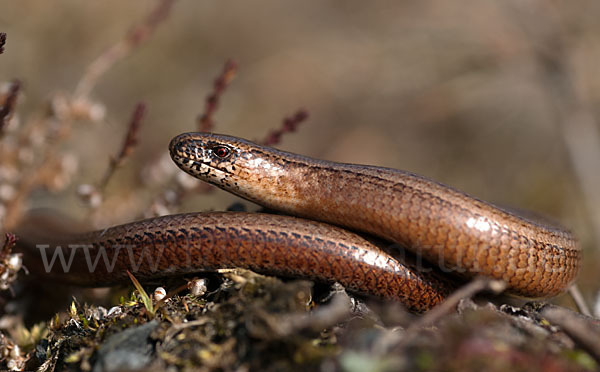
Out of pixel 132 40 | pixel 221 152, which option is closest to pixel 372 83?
pixel 132 40

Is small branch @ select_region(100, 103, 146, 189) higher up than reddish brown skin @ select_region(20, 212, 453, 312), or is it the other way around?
small branch @ select_region(100, 103, 146, 189)

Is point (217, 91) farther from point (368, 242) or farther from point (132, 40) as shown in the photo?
point (368, 242)

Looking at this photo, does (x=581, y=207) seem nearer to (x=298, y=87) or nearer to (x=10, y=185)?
(x=298, y=87)

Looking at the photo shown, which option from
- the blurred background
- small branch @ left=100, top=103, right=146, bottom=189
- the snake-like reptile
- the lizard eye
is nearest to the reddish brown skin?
the snake-like reptile

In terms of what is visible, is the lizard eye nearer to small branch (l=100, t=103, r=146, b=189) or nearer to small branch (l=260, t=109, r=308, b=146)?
small branch (l=100, t=103, r=146, b=189)

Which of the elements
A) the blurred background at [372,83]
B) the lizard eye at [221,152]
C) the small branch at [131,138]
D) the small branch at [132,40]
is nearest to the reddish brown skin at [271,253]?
the lizard eye at [221,152]

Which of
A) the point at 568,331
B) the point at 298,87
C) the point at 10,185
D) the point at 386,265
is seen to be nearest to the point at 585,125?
the point at 298,87

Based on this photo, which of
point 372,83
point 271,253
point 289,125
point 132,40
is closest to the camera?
point 271,253

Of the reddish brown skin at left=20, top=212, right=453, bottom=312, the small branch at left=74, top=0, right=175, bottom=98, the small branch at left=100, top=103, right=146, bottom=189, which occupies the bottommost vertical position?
the reddish brown skin at left=20, top=212, right=453, bottom=312
